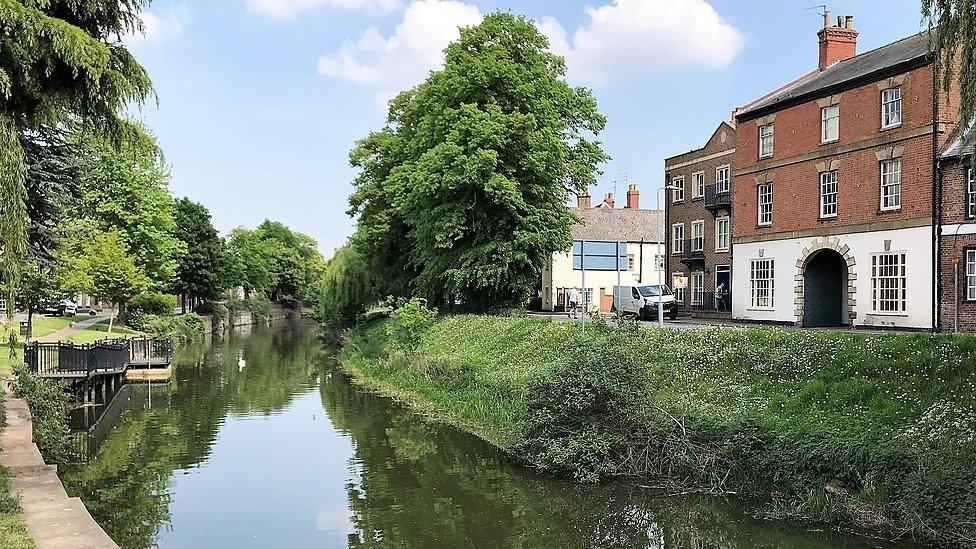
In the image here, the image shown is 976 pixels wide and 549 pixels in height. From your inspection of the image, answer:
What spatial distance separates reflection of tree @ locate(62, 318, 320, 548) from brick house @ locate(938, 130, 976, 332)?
19918 millimetres

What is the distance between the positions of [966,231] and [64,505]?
23544 millimetres

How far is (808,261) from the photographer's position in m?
30.1

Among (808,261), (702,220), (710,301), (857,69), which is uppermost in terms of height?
(857,69)

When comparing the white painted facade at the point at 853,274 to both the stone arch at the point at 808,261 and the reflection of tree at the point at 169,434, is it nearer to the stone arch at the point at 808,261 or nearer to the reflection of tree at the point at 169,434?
the stone arch at the point at 808,261

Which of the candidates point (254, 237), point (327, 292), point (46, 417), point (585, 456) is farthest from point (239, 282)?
point (585, 456)

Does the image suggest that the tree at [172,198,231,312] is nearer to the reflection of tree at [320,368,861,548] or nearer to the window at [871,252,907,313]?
the window at [871,252,907,313]

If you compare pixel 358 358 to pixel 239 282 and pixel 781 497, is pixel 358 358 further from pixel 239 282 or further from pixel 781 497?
pixel 239 282

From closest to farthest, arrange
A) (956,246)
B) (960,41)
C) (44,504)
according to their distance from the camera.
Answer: (44,504) < (960,41) < (956,246)

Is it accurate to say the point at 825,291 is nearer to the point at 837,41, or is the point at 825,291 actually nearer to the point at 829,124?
the point at 829,124

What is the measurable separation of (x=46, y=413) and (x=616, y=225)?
4938 centimetres

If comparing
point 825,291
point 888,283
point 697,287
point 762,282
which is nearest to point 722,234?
point 697,287

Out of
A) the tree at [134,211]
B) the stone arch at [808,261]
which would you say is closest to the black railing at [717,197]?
the stone arch at [808,261]

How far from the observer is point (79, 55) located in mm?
9250

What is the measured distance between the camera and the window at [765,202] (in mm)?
31998
